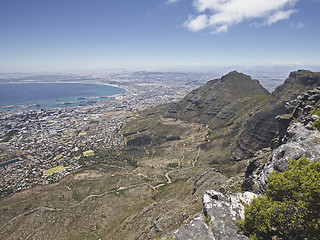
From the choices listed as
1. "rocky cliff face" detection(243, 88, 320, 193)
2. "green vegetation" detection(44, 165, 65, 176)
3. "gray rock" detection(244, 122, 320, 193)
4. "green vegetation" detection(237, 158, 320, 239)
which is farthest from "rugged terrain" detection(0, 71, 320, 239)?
"green vegetation" detection(44, 165, 65, 176)

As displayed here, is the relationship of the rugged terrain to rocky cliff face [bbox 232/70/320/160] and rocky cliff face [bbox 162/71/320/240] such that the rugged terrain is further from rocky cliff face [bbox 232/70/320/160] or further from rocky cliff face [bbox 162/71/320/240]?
rocky cliff face [bbox 162/71/320/240]

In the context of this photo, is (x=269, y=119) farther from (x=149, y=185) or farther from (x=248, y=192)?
(x=248, y=192)

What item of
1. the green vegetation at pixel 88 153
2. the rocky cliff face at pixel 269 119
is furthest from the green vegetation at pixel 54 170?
the rocky cliff face at pixel 269 119

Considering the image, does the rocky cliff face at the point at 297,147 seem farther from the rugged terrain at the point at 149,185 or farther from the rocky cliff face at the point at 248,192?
the rugged terrain at the point at 149,185

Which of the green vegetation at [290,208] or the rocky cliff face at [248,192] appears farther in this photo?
the rocky cliff face at [248,192]

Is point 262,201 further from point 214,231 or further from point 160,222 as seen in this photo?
point 160,222

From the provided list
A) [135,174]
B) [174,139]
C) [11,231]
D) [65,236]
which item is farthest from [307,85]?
[11,231]
